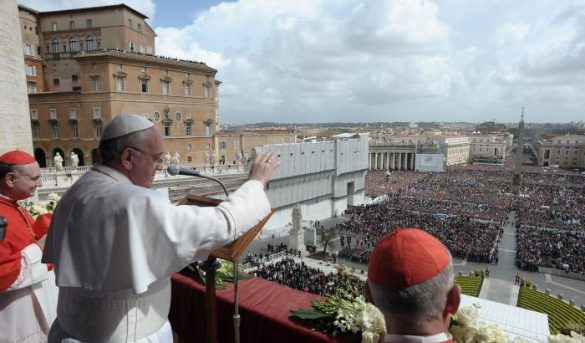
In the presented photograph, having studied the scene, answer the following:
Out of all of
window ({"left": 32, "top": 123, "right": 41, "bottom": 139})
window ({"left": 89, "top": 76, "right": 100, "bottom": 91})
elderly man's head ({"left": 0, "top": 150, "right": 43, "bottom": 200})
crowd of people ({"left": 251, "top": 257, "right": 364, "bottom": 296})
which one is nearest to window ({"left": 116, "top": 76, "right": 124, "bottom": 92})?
window ({"left": 89, "top": 76, "right": 100, "bottom": 91})

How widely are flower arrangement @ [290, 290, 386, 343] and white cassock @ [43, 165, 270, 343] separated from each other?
1.54m

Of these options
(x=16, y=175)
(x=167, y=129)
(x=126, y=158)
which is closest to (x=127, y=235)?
(x=126, y=158)

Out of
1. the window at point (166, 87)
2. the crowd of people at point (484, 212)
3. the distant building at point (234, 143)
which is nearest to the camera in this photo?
the crowd of people at point (484, 212)

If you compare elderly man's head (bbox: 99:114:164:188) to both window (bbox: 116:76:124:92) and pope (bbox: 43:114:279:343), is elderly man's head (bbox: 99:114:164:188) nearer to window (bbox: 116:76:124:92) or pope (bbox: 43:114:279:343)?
pope (bbox: 43:114:279:343)

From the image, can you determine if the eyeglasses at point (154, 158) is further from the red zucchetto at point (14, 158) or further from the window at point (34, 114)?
the window at point (34, 114)

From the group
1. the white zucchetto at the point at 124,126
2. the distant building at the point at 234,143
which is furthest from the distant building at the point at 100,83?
the white zucchetto at the point at 124,126

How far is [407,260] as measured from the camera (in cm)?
144

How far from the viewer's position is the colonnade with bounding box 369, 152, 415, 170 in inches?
3307

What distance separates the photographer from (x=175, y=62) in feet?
91.1

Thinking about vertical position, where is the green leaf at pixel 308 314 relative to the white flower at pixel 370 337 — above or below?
below

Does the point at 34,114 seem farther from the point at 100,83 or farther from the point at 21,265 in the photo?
the point at 21,265

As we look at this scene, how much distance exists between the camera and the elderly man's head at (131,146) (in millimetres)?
1901

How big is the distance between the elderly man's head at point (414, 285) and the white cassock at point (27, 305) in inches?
105

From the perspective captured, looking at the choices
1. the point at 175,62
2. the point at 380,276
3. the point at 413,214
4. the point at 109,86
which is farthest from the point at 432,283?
the point at 413,214
